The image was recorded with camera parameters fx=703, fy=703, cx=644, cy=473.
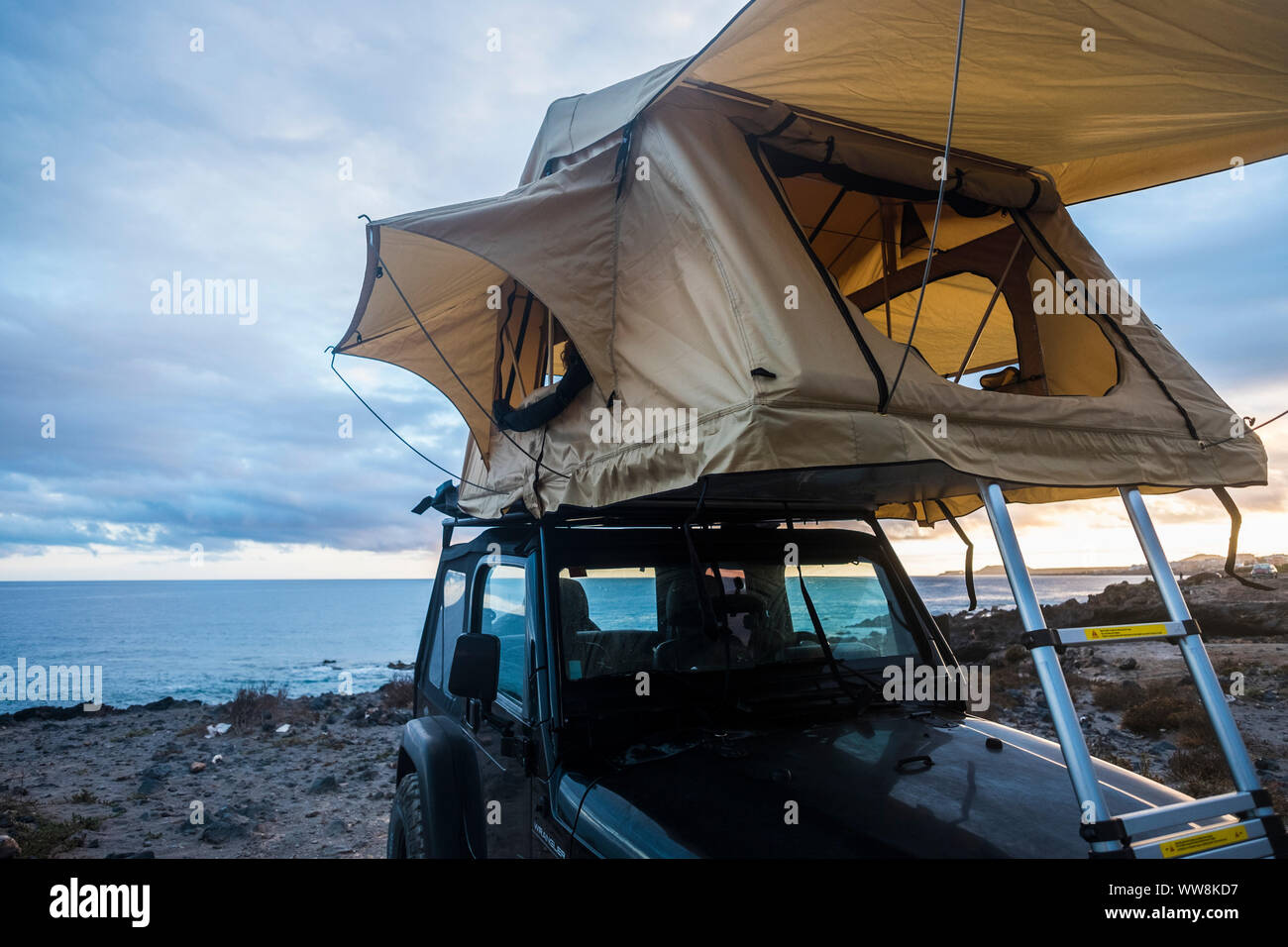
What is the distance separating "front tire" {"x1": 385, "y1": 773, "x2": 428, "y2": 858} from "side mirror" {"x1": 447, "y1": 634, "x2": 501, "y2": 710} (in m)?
0.85

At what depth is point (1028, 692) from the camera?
12523mm

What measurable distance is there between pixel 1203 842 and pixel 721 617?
152 centimetres

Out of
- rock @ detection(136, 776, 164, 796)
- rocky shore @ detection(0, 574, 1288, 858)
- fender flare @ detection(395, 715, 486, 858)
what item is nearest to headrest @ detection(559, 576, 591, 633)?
fender flare @ detection(395, 715, 486, 858)

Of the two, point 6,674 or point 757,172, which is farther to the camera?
point 6,674

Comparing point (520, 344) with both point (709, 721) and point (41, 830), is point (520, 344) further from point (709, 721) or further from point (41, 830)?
point (41, 830)

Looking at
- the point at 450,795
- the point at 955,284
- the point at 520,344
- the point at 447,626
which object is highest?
the point at 955,284

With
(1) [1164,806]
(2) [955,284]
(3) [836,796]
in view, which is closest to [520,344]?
(2) [955,284]

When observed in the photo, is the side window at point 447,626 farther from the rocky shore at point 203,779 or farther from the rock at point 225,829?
the rock at point 225,829

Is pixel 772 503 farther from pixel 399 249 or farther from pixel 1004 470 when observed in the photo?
pixel 399 249

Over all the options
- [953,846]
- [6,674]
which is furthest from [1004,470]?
[6,674]

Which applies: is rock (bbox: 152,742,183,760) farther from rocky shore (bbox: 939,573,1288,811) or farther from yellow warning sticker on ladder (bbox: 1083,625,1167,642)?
yellow warning sticker on ladder (bbox: 1083,625,1167,642)

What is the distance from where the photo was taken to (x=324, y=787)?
9.34 m
